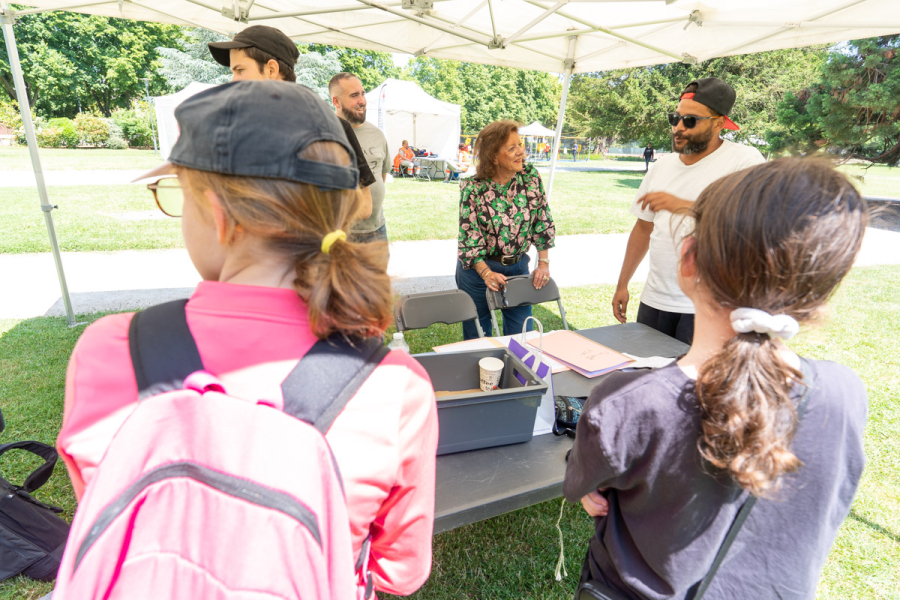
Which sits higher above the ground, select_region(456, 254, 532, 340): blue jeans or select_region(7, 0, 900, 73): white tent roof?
select_region(7, 0, 900, 73): white tent roof

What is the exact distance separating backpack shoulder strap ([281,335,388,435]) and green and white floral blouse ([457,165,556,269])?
8.54ft

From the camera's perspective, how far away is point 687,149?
275cm

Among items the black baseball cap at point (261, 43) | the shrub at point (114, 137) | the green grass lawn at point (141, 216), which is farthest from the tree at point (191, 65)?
the black baseball cap at point (261, 43)

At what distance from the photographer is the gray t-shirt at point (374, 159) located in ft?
13.3

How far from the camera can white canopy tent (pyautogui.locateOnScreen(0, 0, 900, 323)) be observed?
340 centimetres

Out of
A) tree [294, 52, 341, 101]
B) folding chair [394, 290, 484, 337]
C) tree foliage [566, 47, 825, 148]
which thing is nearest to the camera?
folding chair [394, 290, 484, 337]

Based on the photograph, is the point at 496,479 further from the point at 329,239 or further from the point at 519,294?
the point at 519,294

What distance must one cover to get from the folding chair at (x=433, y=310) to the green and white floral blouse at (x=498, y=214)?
15.2 inches

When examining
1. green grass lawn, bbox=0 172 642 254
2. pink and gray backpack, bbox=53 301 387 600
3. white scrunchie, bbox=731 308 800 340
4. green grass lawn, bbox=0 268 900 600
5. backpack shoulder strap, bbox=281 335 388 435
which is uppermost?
white scrunchie, bbox=731 308 800 340

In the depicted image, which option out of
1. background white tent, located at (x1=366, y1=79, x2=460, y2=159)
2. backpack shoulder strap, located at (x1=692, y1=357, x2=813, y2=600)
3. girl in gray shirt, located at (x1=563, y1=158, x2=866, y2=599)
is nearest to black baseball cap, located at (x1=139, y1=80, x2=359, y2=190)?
girl in gray shirt, located at (x1=563, y1=158, x2=866, y2=599)

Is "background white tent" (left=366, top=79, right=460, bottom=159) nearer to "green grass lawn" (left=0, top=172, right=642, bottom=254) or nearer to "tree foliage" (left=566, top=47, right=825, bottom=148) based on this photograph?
"green grass lawn" (left=0, top=172, right=642, bottom=254)

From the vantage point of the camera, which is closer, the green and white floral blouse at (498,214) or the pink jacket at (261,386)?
the pink jacket at (261,386)

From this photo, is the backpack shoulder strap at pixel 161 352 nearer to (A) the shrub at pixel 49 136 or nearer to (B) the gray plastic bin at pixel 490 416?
(B) the gray plastic bin at pixel 490 416

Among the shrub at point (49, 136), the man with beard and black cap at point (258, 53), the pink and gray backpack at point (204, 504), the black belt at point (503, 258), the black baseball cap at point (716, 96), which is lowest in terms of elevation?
the black belt at point (503, 258)
